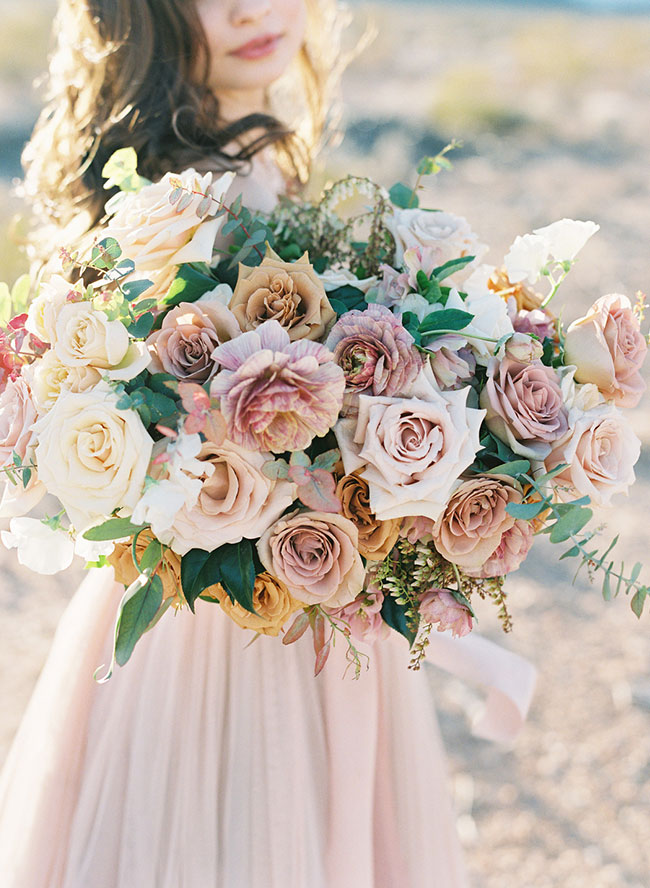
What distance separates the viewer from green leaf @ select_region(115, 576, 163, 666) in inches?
42.9

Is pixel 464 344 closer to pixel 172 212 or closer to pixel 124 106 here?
pixel 172 212

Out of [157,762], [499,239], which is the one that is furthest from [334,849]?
[499,239]

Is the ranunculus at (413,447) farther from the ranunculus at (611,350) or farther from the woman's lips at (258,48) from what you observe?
the woman's lips at (258,48)

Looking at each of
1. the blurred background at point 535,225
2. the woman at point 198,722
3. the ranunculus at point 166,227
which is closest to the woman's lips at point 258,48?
the woman at point 198,722

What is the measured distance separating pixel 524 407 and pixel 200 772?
0.82 meters

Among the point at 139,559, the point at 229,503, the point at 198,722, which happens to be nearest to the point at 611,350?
the point at 229,503

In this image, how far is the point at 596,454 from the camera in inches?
44.5

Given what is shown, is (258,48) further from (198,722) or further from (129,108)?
(198,722)

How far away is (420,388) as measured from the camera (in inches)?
42.2

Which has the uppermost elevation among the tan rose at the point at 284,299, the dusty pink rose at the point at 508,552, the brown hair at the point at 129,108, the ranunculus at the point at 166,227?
the brown hair at the point at 129,108

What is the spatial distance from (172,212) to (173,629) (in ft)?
2.38

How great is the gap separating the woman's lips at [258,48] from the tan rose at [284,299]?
0.74m

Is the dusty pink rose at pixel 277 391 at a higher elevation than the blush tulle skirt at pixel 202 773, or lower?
higher

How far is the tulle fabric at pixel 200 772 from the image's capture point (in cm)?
142
